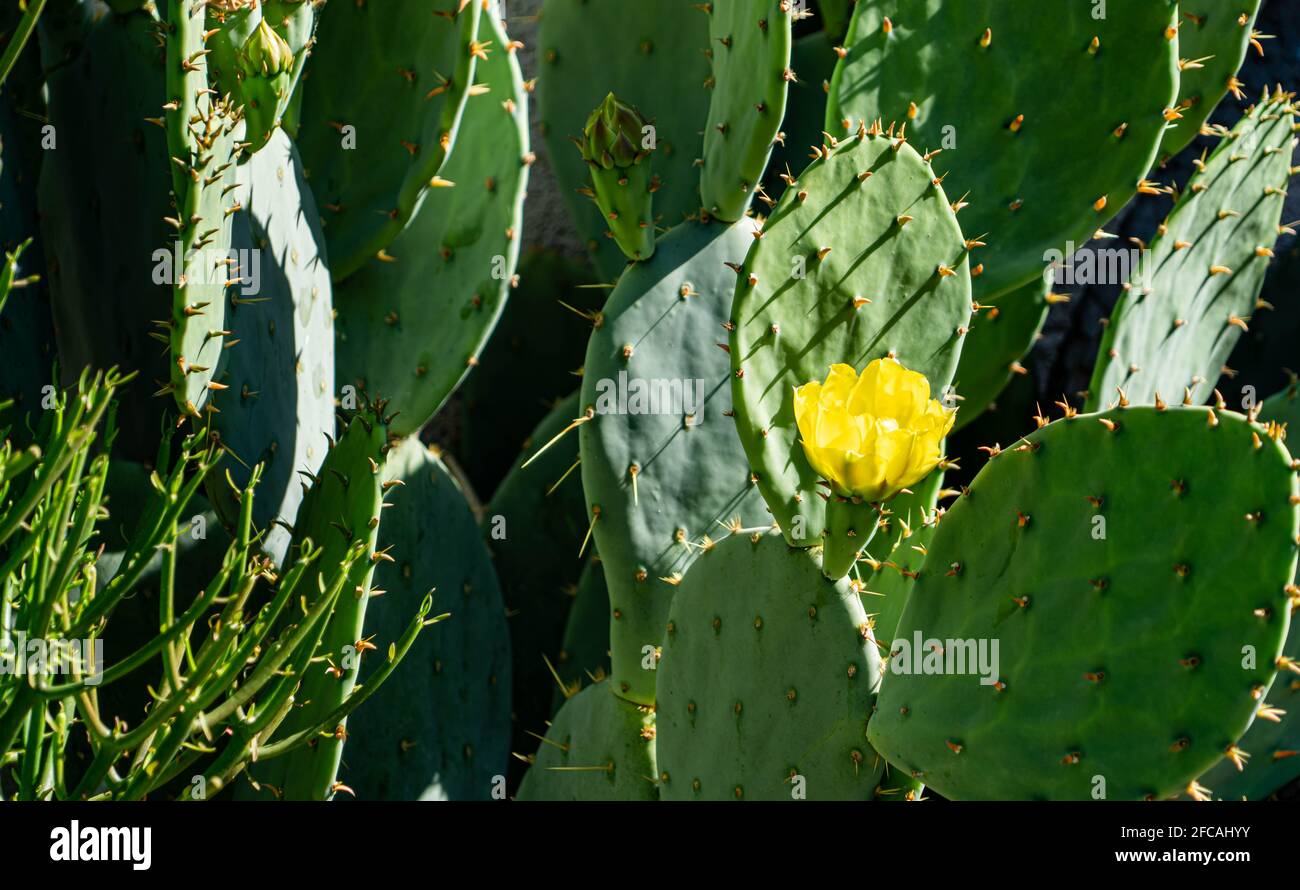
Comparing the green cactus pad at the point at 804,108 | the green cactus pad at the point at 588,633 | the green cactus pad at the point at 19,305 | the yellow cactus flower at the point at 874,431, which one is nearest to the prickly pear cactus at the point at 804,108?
the green cactus pad at the point at 804,108

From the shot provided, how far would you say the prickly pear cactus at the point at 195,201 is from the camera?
126 cm

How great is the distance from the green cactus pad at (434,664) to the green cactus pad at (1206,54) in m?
1.01

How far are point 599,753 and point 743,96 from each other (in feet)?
2.53

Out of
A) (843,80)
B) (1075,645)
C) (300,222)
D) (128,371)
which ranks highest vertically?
(843,80)

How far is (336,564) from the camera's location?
1284mm

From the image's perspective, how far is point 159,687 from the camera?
1542 mm

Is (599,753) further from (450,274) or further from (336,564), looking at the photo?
(450,274)

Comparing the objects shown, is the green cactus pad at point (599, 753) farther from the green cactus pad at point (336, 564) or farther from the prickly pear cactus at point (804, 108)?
the prickly pear cactus at point (804, 108)

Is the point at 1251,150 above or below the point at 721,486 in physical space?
above
